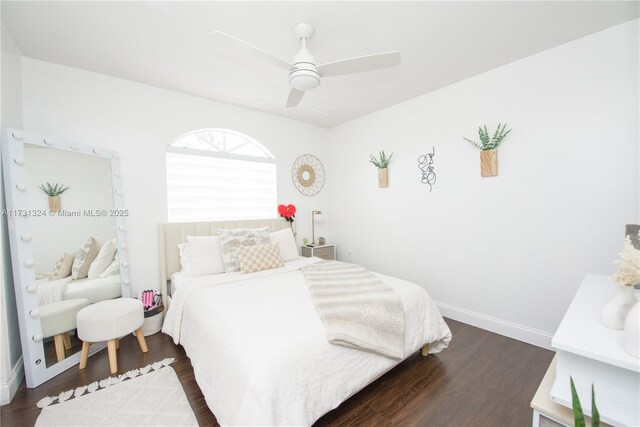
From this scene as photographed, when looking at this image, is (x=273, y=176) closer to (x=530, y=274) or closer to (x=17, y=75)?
(x=17, y=75)

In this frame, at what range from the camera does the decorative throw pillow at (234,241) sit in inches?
114

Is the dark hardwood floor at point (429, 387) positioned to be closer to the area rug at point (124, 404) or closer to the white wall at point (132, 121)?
the area rug at point (124, 404)

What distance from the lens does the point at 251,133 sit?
12.4 ft

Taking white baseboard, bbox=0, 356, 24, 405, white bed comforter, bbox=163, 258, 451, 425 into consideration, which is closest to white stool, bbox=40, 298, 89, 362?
white baseboard, bbox=0, 356, 24, 405

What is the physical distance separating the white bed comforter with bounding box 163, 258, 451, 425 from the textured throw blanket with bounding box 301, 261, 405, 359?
2.6 inches

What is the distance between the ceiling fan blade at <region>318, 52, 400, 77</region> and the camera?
1759 millimetres

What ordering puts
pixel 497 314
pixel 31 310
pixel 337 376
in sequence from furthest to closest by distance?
pixel 497 314 < pixel 31 310 < pixel 337 376

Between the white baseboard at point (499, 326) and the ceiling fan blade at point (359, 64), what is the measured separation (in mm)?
2679

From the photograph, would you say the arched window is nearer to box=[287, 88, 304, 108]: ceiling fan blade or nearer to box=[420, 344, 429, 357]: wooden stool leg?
box=[287, 88, 304, 108]: ceiling fan blade

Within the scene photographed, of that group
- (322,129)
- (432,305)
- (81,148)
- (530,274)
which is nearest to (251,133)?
(322,129)

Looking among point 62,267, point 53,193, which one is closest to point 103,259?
point 62,267

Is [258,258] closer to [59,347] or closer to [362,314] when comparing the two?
[362,314]

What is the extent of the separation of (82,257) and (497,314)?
4.03 meters

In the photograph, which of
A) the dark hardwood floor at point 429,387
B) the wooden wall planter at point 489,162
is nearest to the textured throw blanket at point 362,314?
the dark hardwood floor at point 429,387
